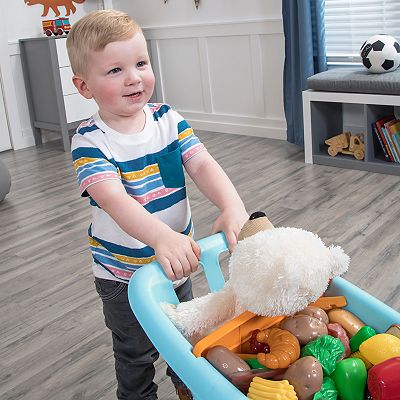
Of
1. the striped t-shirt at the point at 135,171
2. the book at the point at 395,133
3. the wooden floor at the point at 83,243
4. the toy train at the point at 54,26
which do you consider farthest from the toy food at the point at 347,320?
the toy train at the point at 54,26

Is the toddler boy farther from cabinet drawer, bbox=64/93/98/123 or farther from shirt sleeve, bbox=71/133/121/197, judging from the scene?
cabinet drawer, bbox=64/93/98/123

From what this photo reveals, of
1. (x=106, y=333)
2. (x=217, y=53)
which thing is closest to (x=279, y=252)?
(x=106, y=333)

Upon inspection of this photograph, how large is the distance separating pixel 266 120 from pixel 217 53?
616mm

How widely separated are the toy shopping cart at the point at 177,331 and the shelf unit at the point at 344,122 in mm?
2115

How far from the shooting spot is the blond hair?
883 mm

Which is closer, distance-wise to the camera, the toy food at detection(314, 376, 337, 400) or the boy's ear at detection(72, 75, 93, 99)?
the toy food at detection(314, 376, 337, 400)

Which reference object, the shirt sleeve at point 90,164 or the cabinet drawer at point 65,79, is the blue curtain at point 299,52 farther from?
the shirt sleeve at point 90,164

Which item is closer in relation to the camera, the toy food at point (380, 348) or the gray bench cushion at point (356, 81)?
the toy food at point (380, 348)

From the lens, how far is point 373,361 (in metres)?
0.68

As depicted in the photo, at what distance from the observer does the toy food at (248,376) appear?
2.13 ft

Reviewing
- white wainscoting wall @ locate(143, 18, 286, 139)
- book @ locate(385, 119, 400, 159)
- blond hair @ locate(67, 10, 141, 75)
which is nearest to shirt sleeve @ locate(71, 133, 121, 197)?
blond hair @ locate(67, 10, 141, 75)

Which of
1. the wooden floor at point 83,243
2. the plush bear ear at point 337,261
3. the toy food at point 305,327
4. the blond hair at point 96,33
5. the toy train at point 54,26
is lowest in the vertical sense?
the wooden floor at point 83,243

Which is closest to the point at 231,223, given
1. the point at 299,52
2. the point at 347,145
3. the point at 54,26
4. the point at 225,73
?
the point at 347,145

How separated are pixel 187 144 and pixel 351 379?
53 cm
